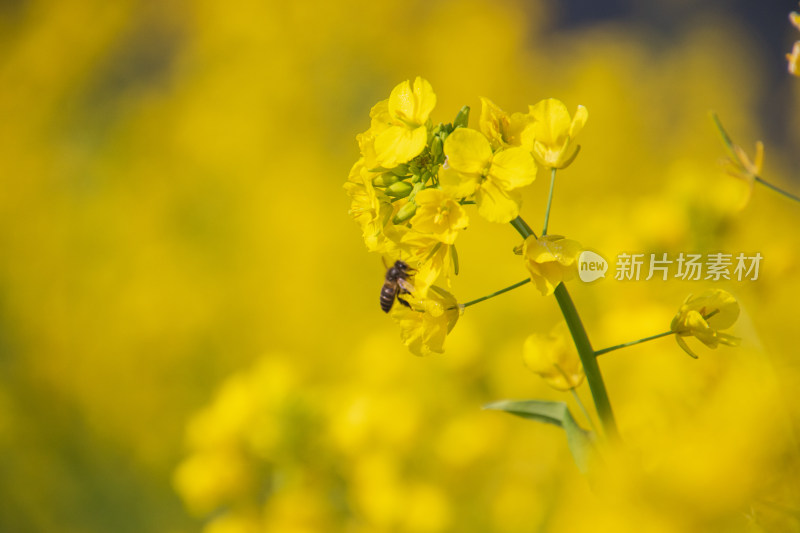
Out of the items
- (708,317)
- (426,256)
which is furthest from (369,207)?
(708,317)

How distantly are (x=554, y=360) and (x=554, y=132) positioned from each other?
0.20 meters

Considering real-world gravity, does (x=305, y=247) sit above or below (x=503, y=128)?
above

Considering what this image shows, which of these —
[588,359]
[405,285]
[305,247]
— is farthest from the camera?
[305,247]

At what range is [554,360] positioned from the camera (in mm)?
564

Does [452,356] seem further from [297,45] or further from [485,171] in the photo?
[297,45]

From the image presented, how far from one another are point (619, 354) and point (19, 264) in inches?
76.8

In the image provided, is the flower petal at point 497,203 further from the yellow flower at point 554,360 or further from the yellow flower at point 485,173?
the yellow flower at point 554,360

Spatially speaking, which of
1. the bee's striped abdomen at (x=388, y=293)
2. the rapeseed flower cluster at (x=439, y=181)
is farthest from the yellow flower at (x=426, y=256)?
the bee's striped abdomen at (x=388, y=293)

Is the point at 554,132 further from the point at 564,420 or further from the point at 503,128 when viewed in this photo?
the point at 564,420

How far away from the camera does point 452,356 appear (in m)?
1.26

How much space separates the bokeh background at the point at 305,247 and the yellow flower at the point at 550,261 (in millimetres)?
238

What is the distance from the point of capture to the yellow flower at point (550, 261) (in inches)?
18.3

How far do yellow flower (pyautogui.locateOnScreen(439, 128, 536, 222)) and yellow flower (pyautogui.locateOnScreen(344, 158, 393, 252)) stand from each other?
75 mm

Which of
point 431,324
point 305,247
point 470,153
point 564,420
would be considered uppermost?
point 305,247
